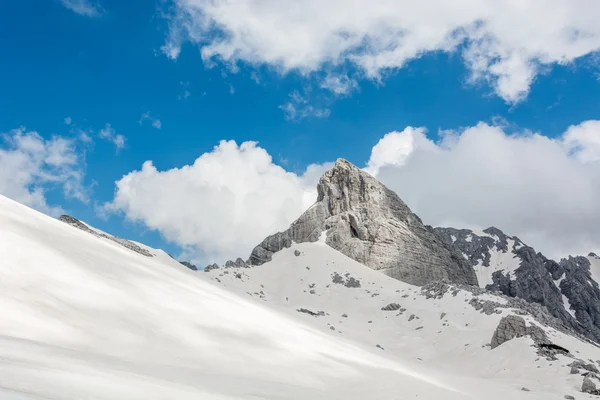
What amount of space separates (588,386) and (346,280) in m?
48.6

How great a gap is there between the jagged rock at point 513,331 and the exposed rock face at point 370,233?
47418 millimetres

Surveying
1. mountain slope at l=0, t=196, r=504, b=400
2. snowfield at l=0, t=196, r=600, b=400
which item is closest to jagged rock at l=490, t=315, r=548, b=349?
snowfield at l=0, t=196, r=600, b=400

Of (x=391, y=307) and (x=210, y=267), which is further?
(x=210, y=267)

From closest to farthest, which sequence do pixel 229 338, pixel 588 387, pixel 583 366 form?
pixel 229 338, pixel 588 387, pixel 583 366

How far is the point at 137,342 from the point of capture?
18.8 meters

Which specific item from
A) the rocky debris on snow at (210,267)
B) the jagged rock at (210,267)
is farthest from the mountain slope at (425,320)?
the jagged rock at (210,267)

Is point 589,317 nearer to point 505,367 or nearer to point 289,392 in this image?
point 505,367

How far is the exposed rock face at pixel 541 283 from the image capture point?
482 feet

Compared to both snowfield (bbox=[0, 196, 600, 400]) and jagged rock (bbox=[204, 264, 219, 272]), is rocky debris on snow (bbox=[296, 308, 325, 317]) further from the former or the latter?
jagged rock (bbox=[204, 264, 219, 272])

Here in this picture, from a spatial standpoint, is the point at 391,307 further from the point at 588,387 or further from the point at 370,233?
the point at 370,233

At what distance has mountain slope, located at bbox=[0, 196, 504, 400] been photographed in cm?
1160

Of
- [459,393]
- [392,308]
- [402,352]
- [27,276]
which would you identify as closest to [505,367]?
[402,352]

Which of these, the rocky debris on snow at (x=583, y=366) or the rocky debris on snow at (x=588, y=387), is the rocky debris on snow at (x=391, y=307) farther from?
the rocky debris on snow at (x=588, y=387)

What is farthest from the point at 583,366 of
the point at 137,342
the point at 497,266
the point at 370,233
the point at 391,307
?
the point at 497,266
